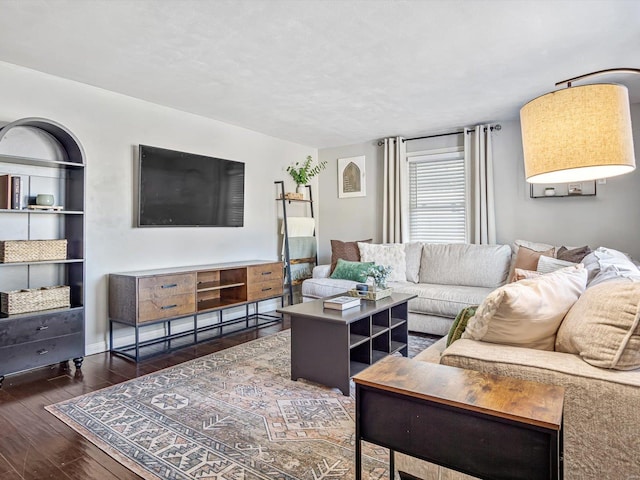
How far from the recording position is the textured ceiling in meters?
2.23

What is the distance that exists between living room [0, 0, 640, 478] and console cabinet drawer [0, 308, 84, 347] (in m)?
0.38

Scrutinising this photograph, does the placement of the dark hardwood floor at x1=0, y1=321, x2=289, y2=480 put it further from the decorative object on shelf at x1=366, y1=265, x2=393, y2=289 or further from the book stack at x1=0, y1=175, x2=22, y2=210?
the decorative object on shelf at x1=366, y1=265, x2=393, y2=289

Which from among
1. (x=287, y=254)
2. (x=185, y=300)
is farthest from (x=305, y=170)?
(x=185, y=300)

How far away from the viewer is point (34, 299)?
9.39ft

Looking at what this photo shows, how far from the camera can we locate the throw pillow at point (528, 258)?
361cm

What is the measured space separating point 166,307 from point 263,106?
2.13m

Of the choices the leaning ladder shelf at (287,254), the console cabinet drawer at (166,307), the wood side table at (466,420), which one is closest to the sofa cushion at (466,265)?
the leaning ladder shelf at (287,254)

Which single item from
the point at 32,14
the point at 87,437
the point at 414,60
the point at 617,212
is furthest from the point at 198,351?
the point at 617,212

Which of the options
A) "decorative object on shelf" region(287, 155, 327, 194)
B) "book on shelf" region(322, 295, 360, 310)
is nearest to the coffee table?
"book on shelf" region(322, 295, 360, 310)

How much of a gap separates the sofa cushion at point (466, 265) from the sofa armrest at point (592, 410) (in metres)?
2.91

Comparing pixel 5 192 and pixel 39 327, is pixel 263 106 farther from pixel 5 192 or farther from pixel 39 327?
pixel 39 327

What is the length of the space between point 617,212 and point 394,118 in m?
2.47

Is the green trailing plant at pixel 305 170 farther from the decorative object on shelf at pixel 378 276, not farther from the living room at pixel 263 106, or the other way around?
the decorative object on shelf at pixel 378 276

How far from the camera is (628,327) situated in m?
1.29
